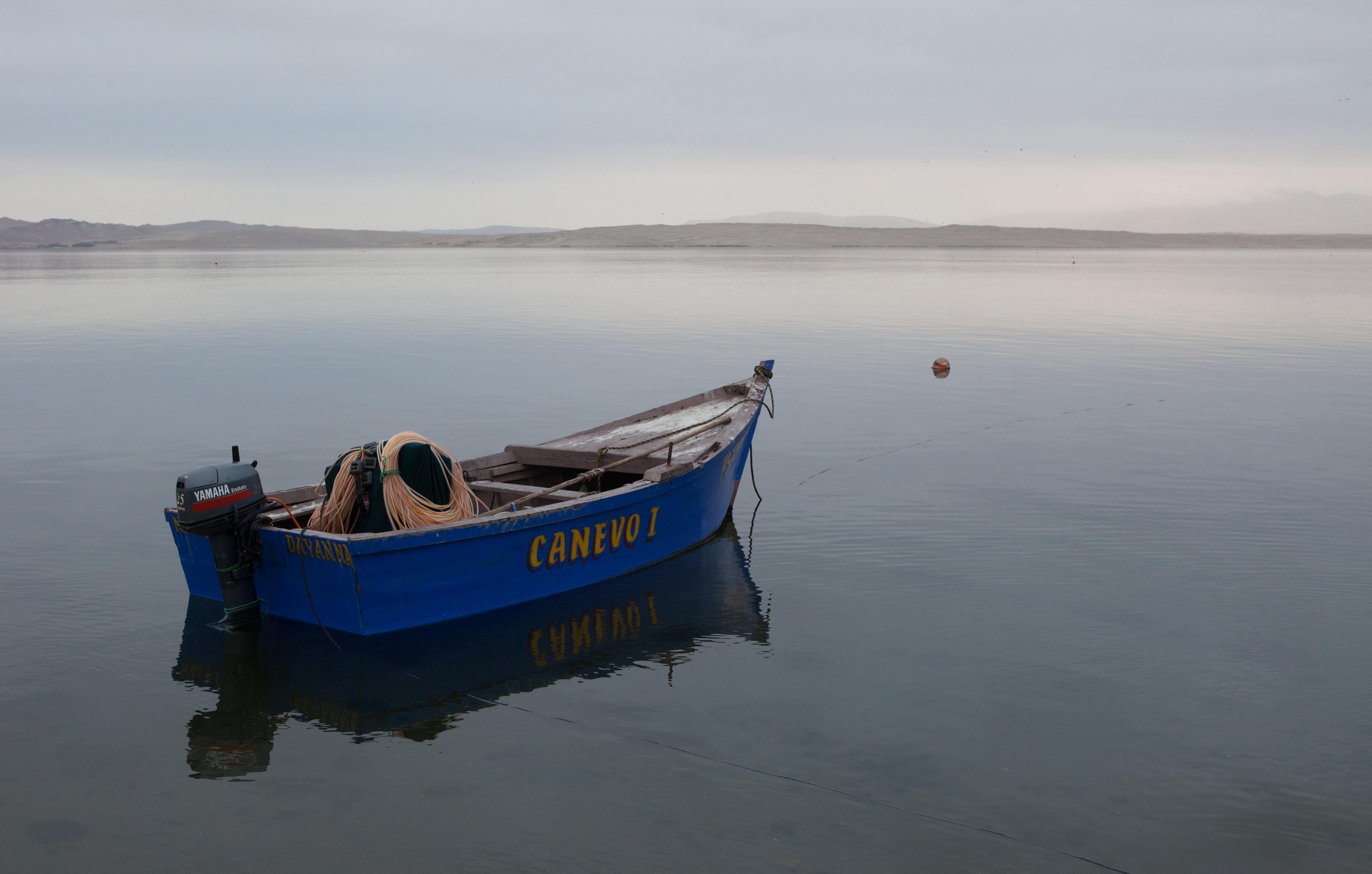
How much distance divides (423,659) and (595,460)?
348 centimetres

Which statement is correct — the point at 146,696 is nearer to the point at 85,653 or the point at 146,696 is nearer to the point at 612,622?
the point at 85,653

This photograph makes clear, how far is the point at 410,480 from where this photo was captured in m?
9.09

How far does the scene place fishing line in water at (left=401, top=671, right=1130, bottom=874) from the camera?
18.0ft

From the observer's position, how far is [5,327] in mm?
34156

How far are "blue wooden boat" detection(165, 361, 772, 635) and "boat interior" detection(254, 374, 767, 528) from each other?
0.02 m

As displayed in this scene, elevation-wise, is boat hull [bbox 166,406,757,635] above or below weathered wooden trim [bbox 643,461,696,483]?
below

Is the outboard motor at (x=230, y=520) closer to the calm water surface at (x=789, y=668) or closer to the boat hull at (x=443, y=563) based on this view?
the boat hull at (x=443, y=563)

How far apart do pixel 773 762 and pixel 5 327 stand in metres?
35.9

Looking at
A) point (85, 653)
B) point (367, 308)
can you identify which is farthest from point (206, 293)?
point (85, 653)

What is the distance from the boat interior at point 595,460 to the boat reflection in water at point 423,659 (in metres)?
1.02

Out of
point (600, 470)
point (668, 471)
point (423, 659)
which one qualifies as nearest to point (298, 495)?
point (423, 659)

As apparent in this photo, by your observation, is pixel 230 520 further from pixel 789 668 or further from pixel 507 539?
pixel 789 668

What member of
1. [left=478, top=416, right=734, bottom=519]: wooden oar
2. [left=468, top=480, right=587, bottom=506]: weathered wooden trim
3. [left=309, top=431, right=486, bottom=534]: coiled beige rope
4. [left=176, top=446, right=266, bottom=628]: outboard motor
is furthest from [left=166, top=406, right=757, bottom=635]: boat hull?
[left=468, top=480, right=587, bottom=506]: weathered wooden trim

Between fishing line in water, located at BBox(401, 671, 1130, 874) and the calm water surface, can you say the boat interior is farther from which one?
fishing line in water, located at BBox(401, 671, 1130, 874)
